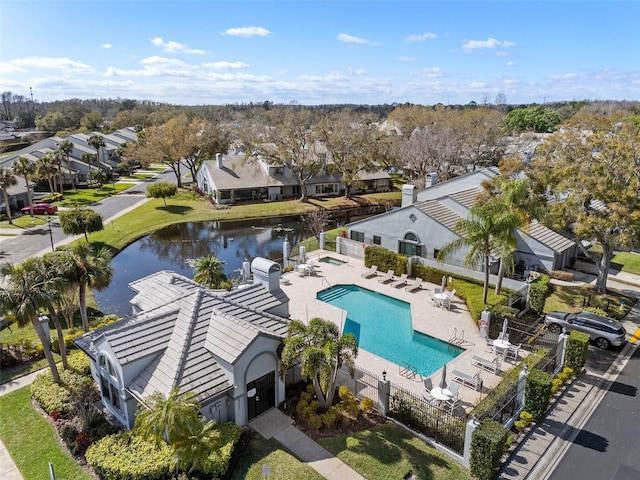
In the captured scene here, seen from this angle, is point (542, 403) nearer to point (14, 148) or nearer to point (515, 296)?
point (515, 296)

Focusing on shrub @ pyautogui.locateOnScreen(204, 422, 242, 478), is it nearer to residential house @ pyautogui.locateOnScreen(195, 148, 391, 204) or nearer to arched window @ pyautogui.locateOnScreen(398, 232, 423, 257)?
arched window @ pyautogui.locateOnScreen(398, 232, 423, 257)

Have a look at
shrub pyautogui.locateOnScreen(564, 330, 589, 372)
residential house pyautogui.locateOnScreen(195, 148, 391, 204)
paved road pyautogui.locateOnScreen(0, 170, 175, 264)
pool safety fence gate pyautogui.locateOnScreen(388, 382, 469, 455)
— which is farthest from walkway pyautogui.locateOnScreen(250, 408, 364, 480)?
residential house pyautogui.locateOnScreen(195, 148, 391, 204)

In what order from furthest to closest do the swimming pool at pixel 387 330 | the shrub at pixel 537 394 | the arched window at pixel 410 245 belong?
the arched window at pixel 410 245
the swimming pool at pixel 387 330
the shrub at pixel 537 394

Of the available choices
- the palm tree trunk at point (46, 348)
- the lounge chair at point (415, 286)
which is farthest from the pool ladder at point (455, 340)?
the palm tree trunk at point (46, 348)

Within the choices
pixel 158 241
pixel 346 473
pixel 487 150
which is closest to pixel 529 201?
pixel 346 473

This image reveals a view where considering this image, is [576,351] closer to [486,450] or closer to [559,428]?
[559,428]

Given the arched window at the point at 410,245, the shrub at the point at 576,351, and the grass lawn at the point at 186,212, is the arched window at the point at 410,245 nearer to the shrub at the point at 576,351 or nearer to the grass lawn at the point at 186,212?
the shrub at the point at 576,351

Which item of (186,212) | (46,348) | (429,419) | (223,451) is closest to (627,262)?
(429,419)
